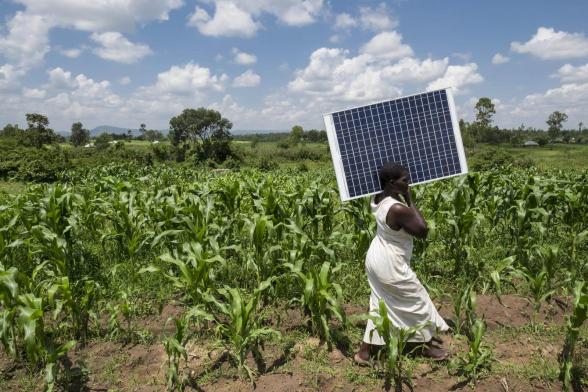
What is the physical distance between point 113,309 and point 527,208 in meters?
5.50

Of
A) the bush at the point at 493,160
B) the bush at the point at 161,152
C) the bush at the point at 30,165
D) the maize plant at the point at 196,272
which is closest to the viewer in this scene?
the maize plant at the point at 196,272

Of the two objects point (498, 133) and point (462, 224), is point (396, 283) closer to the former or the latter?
point (462, 224)

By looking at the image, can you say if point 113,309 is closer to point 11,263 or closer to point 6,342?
point 6,342

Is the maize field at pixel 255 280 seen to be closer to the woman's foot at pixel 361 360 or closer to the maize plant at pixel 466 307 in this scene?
the maize plant at pixel 466 307

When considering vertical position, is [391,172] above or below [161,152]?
below

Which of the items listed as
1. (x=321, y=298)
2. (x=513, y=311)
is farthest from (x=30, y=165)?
(x=513, y=311)

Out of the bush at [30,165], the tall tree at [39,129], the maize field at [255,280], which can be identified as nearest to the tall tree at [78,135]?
the tall tree at [39,129]

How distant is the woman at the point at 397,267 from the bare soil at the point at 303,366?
0.26m

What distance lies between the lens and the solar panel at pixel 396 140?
3.92 metres

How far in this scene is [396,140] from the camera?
401 cm

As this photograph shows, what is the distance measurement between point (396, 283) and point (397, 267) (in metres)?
0.14

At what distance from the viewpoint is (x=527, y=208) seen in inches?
229

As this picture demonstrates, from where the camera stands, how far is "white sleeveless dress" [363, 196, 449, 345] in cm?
346

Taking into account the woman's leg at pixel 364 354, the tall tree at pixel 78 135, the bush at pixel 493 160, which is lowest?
the bush at pixel 493 160
